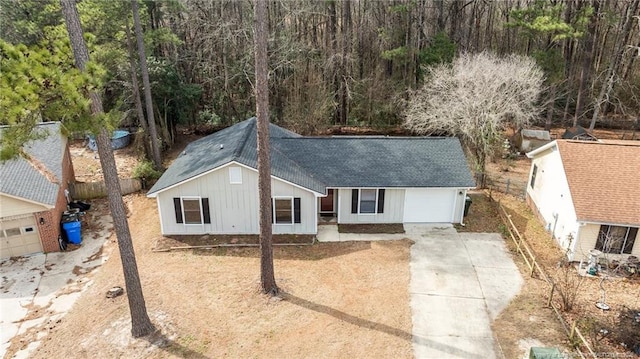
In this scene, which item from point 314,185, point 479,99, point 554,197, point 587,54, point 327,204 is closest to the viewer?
point 314,185

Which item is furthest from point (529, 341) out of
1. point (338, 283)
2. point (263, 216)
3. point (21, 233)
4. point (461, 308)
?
point (21, 233)

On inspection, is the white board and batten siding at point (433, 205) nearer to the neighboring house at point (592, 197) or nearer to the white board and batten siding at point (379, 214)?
the white board and batten siding at point (379, 214)

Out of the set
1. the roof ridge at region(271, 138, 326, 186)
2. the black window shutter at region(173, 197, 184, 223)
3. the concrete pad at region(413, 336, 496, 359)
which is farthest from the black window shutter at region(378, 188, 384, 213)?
the black window shutter at region(173, 197, 184, 223)

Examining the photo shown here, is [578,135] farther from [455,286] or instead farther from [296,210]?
[296,210]

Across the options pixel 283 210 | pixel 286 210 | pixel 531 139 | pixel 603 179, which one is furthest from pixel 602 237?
pixel 531 139

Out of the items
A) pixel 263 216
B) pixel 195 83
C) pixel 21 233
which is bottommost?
pixel 21 233

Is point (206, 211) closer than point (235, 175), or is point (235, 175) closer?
point (235, 175)

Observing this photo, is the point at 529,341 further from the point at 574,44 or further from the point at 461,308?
the point at 574,44
